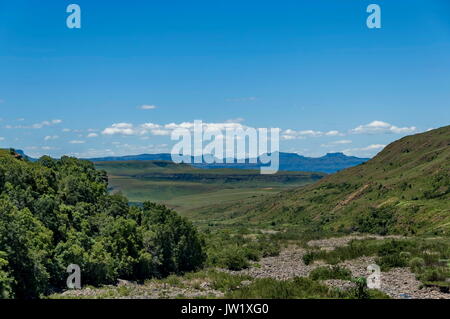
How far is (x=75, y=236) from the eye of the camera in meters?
48.5

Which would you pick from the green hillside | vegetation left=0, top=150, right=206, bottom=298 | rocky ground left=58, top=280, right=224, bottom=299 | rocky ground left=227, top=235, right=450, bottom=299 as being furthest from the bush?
the green hillside

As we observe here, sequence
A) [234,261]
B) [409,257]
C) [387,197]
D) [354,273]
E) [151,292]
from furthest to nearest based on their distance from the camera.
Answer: [387,197], [234,261], [409,257], [354,273], [151,292]

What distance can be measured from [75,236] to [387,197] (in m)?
88.5

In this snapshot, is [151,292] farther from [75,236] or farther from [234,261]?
[234,261]

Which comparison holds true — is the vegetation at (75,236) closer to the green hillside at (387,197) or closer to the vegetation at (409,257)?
the vegetation at (409,257)

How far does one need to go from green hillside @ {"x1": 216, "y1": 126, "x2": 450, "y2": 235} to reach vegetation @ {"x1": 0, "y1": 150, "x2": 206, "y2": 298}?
44.9m

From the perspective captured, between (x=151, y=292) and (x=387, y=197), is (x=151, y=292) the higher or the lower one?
the lower one

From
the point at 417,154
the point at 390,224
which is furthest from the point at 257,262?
the point at 417,154

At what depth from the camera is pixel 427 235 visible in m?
80.8

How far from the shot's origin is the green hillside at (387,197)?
97.8 metres

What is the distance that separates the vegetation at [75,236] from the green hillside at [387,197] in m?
44.9

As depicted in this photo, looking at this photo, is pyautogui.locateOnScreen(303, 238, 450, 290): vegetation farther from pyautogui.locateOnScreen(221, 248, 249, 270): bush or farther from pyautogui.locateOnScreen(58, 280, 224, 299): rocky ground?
pyautogui.locateOnScreen(58, 280, 224, 299): rocky ground

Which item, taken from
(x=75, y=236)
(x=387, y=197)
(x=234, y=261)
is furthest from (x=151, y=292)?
(x=387, y=197)

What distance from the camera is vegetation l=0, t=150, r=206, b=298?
3688 centimetres
